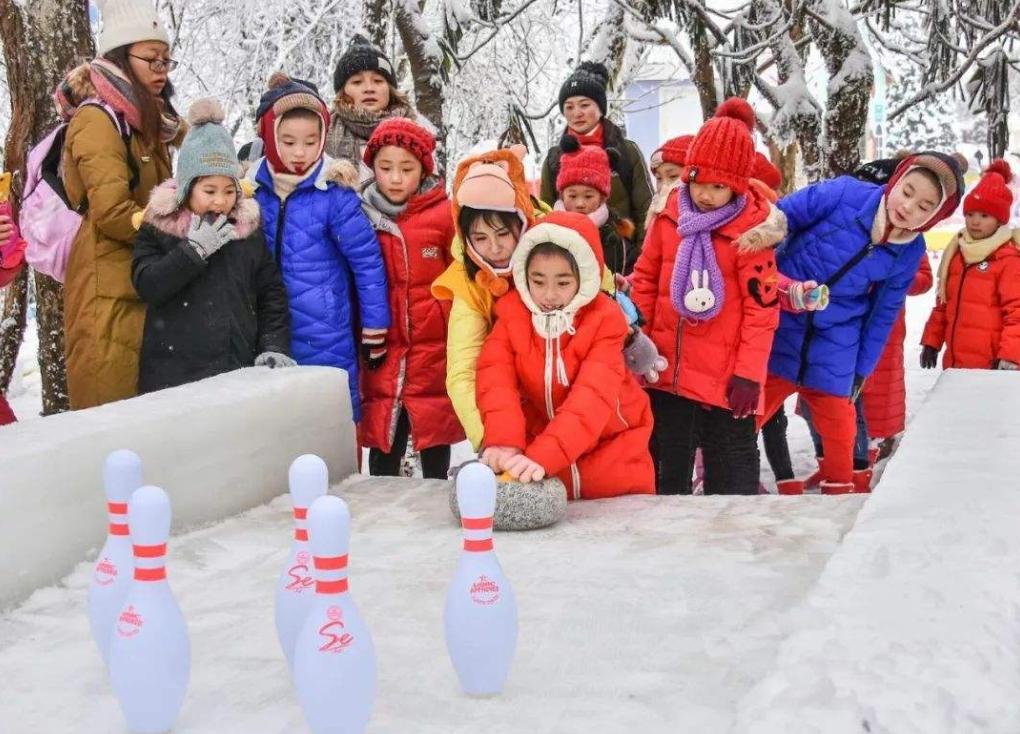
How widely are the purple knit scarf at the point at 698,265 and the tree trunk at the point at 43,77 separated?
309 cm

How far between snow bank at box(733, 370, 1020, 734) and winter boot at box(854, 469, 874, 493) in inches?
109

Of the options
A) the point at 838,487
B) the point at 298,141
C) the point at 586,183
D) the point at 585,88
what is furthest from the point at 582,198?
the point at 838,487

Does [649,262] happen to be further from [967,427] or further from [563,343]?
[967,427]

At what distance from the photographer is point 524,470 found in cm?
315

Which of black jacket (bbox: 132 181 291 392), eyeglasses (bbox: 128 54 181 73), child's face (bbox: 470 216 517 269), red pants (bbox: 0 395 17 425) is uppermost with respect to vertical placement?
eyeglasses (bbox: 128 54 181 73)

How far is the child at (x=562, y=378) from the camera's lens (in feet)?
A: 10.6

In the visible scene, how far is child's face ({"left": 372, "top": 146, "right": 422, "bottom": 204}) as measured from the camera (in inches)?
160

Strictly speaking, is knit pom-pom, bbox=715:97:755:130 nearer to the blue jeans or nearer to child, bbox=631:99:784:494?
child, bbox=631:99:784:494

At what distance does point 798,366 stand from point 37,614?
303 centimetres

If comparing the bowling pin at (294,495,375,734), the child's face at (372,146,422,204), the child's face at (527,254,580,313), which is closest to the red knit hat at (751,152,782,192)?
the child's face at (372,146,422,204)

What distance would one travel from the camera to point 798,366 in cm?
445

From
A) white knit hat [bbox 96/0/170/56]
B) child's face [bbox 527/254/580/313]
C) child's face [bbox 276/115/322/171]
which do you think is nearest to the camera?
child's face [bbox 527/254/580/313]

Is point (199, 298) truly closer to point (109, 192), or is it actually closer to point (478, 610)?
point (109, 192)

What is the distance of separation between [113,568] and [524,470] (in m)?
1.30
